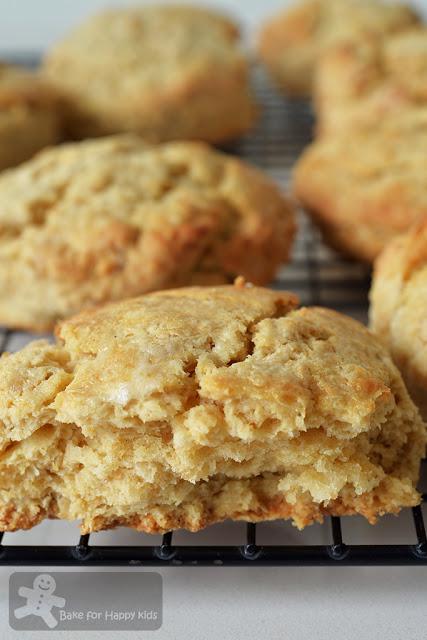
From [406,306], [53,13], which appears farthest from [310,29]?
[53,13]

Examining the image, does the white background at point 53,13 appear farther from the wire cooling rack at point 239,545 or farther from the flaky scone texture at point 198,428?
the flaky scone texture at point 198,428

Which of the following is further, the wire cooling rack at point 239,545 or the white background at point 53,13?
the white background at point 53,13

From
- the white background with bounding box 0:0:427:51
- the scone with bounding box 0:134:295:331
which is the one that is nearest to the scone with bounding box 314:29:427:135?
the scone with bounding box 0:134:295:331

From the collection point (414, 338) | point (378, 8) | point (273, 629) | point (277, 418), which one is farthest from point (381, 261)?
point (378, 8)

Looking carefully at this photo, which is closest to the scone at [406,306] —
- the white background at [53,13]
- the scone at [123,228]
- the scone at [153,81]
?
the scone at [123,228]

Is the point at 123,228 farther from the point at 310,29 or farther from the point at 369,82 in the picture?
the point at 310,29

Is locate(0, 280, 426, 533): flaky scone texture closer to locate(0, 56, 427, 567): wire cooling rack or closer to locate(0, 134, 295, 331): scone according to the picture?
locate(0, 56, 427, 567): wire cooling rack

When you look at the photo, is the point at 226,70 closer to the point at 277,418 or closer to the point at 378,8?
the point at 378,8
